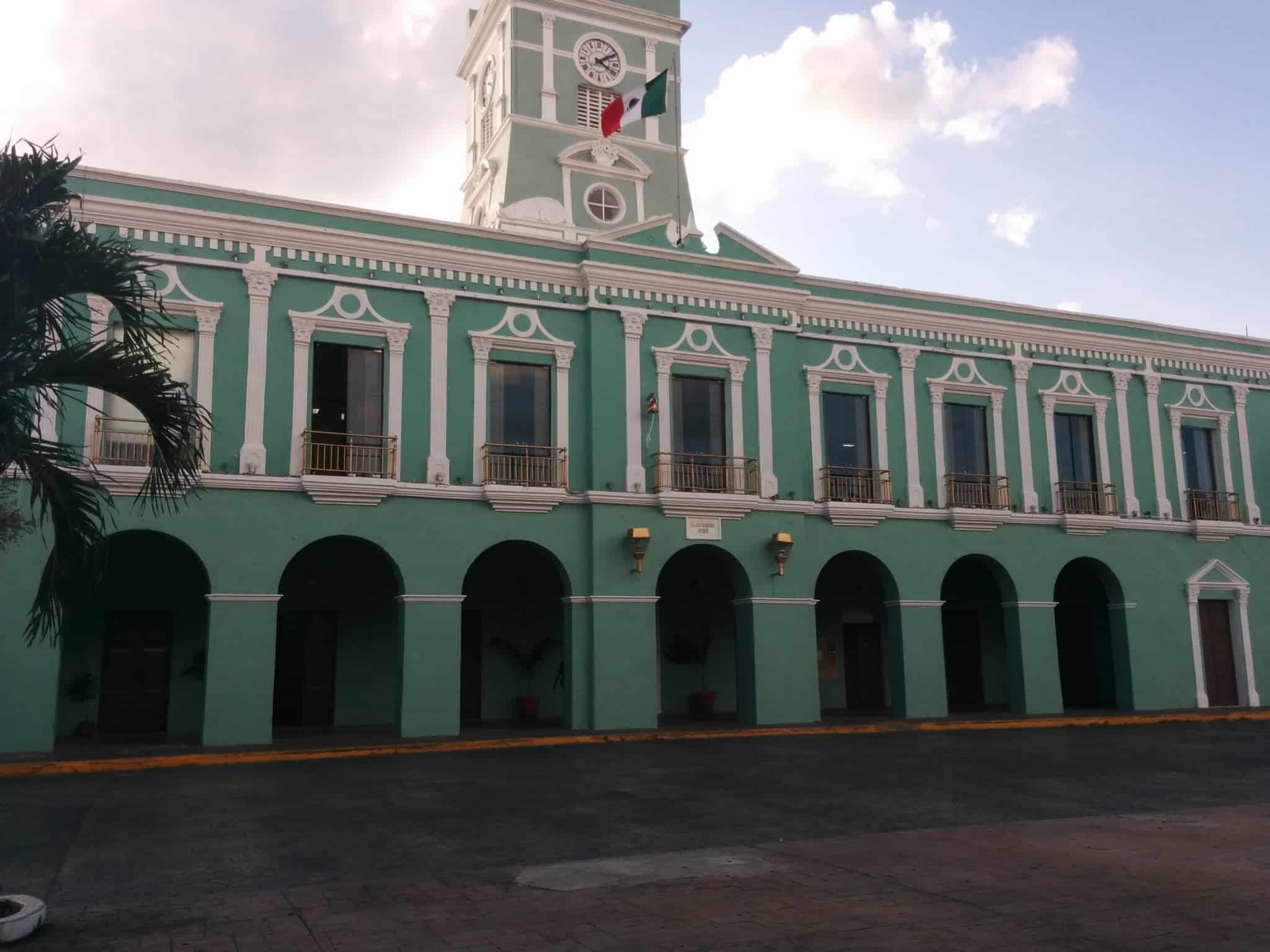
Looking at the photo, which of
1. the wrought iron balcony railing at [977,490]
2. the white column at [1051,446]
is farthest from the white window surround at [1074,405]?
the wrought iron balcony railing at [977,490]

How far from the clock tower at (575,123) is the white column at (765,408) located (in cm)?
530

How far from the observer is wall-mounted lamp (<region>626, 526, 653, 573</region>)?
59.6ft

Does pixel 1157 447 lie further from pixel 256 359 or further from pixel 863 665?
pixel 256 359

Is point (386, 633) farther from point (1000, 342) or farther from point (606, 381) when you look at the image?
point (1000, 342)

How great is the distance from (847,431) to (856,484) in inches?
42.9

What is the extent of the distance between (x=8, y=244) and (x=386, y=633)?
13.7 meters

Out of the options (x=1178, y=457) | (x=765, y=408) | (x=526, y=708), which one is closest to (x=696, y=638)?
(x=526, y=708)

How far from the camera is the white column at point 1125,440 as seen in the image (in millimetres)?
23047

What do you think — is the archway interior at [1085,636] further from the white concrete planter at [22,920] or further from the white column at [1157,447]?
the white concrete planter at [22,920]

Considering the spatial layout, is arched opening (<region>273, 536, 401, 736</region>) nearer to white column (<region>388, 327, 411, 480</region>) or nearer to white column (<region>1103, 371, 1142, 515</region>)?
white column (<region>388, 327, 411, 480</region>)

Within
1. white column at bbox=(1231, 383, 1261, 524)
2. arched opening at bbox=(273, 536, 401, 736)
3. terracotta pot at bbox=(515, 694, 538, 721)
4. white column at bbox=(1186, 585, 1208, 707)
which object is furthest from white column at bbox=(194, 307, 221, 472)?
white column at bbox=(1231, 383, 1261, 524)

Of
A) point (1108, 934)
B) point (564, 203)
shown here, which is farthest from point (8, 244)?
point (564, 203)

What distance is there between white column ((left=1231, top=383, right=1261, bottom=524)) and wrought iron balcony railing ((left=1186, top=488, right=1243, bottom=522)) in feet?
1.09

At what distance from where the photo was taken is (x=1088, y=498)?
2272 centimetres
